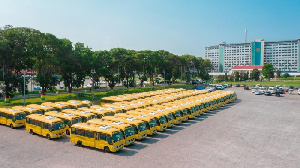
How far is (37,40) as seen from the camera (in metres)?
43.1

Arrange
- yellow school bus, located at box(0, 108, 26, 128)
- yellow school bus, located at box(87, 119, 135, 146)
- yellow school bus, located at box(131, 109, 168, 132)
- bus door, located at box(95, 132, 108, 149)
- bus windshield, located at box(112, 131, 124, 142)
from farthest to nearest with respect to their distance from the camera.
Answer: yellow school bus, located at box(0, 108, 26, 128), yellow school bus, located at box(131, 109, 168, 132), yellow school bus, located at box(87, 119, 135, 146), bus door, located at box(95, 132, 108, 149), bus windshield, located at box(112, 131, 124, 142)

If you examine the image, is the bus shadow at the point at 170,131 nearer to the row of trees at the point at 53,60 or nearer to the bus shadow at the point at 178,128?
the bus shadow at the point at 178,128

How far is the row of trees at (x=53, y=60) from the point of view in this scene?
134ft

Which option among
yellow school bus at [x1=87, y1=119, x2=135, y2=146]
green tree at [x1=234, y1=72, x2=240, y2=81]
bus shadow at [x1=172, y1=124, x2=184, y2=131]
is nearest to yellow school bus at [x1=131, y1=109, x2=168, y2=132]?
bus shadow at [x1=172, y1=124, x2=184, y2=131]

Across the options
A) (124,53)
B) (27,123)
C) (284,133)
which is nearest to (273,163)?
(284,133)

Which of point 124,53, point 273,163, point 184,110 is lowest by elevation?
point 273,163

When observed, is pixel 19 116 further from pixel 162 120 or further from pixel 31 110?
pixel 162 120

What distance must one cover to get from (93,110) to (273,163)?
712 inches

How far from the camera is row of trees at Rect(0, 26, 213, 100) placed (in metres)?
40.7

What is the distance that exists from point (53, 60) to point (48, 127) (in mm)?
23518

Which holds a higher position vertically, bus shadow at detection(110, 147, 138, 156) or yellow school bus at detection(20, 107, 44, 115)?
yellow school bus at detection(20, 107, 44, 115)

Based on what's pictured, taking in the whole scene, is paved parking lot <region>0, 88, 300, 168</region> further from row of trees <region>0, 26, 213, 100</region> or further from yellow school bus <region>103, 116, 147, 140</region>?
row of trees <region>0, 26, 213, 100</region>

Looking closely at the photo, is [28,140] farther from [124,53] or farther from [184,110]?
[124,53]

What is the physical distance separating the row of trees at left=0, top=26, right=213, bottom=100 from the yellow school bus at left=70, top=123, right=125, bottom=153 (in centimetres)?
2497
